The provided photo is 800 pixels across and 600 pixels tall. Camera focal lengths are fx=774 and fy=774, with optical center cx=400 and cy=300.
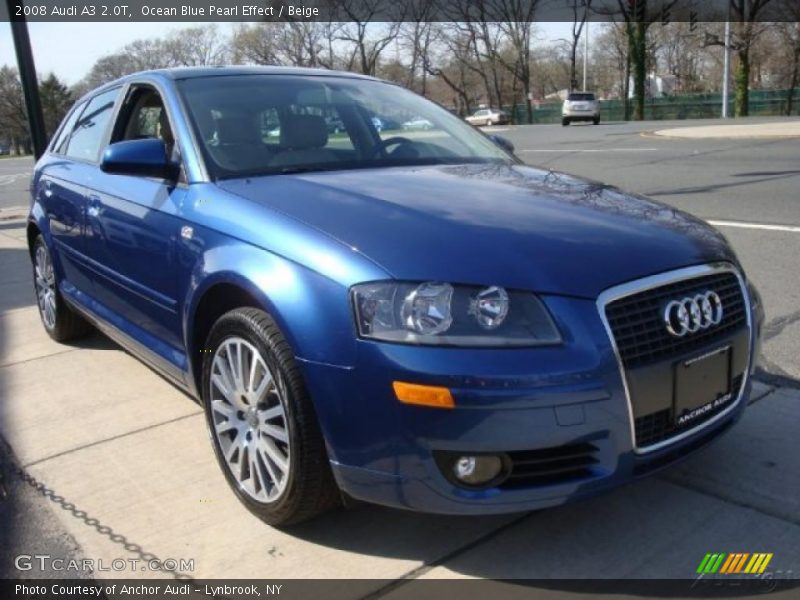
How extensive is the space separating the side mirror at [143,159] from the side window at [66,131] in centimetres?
A: 207

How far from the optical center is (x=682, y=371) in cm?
241

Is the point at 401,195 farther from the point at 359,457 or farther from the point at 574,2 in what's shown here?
the point at 574,2

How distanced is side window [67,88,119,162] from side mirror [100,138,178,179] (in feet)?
3.87

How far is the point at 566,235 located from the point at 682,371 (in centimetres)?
56

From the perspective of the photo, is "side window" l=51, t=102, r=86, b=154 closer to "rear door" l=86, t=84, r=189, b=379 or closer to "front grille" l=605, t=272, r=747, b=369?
"rear door" l=86, t=84, r=189, b=379

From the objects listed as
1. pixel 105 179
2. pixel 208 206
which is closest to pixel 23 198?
pixel 105 179

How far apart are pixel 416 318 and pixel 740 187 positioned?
31.5 feet

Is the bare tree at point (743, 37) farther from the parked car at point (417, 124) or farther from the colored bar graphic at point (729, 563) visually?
the colored bar graphic at point (729, 563)

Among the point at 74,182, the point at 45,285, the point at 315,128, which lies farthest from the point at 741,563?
the point at 45,285

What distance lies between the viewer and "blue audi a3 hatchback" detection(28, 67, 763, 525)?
87.0 inches

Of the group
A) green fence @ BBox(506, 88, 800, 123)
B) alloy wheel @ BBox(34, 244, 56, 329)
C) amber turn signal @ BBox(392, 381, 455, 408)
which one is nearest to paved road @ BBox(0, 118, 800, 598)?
amber turn signal @ BBox(392, 381, 455, 408)

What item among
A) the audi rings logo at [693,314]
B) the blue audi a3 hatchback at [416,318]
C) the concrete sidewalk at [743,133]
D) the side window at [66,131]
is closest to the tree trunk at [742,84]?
the concrete sidewalk at [743,133]

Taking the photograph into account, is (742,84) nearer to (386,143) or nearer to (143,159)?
(386,143)

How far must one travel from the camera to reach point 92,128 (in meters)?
4.65
